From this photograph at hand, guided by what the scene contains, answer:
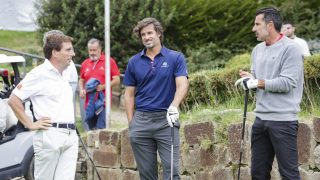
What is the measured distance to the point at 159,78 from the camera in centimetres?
719

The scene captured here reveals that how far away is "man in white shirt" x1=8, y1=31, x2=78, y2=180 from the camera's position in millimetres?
6762

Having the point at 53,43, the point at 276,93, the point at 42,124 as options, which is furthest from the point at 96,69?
the point at 276,93

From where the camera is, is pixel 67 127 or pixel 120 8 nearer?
pixel 67 127

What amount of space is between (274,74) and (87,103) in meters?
4.61

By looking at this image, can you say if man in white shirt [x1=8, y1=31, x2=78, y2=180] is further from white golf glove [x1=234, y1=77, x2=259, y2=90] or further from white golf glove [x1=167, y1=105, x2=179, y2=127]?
white golf glove [x1=234, y1=77, x2=259, y2=90]

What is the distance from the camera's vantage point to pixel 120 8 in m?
14.4

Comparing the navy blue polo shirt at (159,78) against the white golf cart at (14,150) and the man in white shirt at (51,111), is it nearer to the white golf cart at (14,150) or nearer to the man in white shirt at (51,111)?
the man in white shirt at (51,111)

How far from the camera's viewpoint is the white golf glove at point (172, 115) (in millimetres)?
6918

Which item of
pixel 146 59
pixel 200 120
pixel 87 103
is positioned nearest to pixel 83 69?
pixel 87 103

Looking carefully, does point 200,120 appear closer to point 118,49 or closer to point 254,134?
point 254,134

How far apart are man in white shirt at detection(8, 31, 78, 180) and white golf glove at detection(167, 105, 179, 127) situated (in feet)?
2.96

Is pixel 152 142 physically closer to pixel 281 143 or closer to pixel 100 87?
pixel 281 143

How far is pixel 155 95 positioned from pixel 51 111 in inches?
41.6

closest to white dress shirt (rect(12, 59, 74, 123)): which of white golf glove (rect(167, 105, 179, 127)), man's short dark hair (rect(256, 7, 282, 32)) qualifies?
white golf glove (rect(167, 105, 179, 127))
